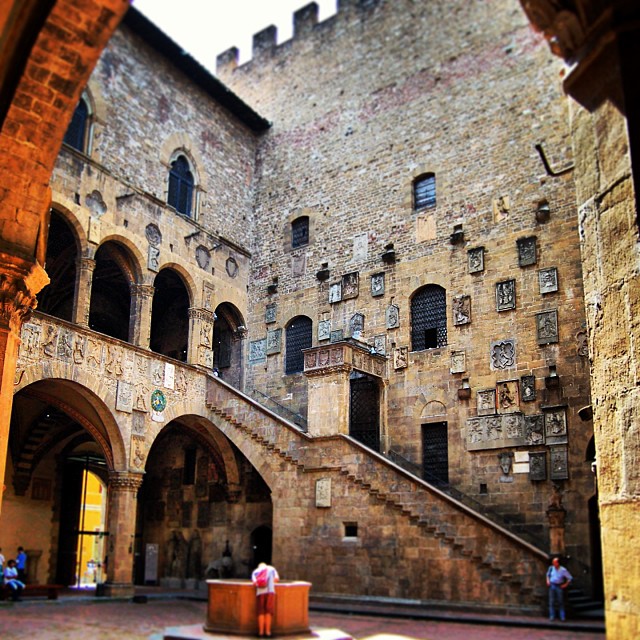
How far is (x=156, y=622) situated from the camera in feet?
43.5

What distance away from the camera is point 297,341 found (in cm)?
2217

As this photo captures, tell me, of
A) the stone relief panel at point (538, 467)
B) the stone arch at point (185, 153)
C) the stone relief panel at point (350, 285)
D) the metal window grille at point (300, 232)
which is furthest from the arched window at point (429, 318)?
the stone arch at point (185, 153)

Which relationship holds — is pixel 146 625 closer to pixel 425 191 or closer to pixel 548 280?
pixel 548 280

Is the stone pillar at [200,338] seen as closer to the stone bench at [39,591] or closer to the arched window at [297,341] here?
the arched window at [297,341]

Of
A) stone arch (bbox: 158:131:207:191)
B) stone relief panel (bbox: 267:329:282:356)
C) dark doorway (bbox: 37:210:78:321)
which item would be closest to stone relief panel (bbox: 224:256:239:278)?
stone relief panel (bbox: 267:329:282:356)

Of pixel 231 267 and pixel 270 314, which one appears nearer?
pixel 270 314

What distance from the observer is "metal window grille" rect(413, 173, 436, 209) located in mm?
20641

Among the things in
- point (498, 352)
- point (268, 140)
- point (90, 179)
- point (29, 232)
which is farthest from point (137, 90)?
point (29, 232)

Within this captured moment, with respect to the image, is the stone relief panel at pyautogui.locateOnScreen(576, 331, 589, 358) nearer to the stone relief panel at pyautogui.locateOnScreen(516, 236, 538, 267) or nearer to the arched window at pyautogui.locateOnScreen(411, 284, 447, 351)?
the stone relief panel at pyautogui.locateOnScreen(516, 236, 538, 267)

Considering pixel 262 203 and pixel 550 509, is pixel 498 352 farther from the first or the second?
pixel 262 203

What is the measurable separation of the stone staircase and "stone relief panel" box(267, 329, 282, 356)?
9.11 ft

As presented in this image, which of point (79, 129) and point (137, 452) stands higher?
point (79, 129)

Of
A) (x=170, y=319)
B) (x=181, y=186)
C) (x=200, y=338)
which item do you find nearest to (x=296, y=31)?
(x=181, y=186)

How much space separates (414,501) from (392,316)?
5889 millimetres
